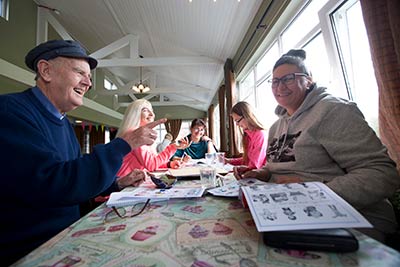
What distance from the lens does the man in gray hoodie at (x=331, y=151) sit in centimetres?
64

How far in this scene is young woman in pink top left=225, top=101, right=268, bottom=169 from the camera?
71.0 inches

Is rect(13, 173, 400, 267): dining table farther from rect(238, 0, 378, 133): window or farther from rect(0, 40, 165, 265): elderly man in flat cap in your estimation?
rect(238, 0, 378, 133): window

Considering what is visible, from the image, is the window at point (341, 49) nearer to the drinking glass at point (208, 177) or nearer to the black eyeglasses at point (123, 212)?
the drinking glass at point (208, 177)

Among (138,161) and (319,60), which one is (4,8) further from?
(319,60)

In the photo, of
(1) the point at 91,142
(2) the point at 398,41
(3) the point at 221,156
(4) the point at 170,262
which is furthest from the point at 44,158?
(1) the point at 91,142

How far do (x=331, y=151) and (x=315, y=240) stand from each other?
1.66 feet

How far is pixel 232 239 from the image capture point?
43 centimetres

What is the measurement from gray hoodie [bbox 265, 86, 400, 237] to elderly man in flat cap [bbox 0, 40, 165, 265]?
672mm

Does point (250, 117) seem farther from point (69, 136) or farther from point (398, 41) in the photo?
point (69, 136)

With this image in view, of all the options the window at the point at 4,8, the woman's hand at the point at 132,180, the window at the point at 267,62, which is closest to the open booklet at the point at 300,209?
the woman's hand at the point at 132,180

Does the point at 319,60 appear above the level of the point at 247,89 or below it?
below

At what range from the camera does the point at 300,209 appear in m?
0.46

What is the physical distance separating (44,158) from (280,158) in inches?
38.6

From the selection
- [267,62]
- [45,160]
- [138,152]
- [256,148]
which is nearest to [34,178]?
[45,160]
